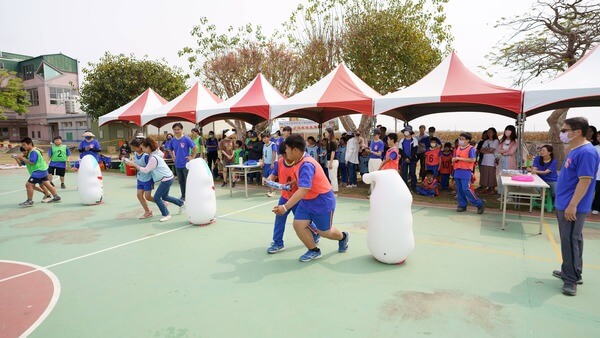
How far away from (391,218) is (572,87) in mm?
5525

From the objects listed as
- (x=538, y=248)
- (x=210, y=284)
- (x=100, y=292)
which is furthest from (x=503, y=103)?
(x=100, y=292)

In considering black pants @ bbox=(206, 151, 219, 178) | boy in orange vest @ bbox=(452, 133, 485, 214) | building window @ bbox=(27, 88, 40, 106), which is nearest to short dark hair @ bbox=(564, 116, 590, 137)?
boy in orange vest @ bbox=(452, 133, 485, 214)

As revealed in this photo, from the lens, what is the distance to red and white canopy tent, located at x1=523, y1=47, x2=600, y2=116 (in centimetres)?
694

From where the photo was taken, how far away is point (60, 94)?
40875 millimetres

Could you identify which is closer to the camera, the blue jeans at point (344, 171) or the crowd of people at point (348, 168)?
the crowd of people at point (348, 168)

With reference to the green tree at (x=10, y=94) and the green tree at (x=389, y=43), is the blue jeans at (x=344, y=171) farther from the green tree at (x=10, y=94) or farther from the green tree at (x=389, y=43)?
A: the green tree at (x=10, y=94)

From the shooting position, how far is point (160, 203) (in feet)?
22.4

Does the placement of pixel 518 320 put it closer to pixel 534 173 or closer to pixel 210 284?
pixel 210 284

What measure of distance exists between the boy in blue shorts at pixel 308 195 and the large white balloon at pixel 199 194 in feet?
8.35

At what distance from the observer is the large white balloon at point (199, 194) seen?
6.33 meters

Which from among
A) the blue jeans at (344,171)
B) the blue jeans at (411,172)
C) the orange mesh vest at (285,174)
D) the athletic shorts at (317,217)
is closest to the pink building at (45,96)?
the blue jeans at (344,171)

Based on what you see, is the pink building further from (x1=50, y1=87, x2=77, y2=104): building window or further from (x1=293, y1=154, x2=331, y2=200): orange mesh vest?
(x1=293, y1=154, x2=331, y2=200): orange mesh vest

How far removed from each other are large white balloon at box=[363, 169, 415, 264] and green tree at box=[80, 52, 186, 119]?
2552 centimetres

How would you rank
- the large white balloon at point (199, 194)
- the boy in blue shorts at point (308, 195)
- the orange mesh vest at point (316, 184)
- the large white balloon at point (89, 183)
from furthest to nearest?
the large white balloon at point (89, 183)
the large white balloon at point (199, 194)
the orange mesh vest at point (316, 184)
the boy in blue shorts at point (308, 195)
